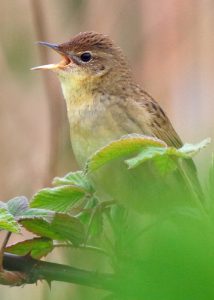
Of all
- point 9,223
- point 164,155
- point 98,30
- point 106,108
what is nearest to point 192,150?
point 164,155

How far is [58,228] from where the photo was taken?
1.24 meters

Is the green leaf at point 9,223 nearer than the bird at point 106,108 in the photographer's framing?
Yes

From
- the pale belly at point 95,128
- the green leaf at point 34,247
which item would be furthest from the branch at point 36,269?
the pale belly at point 95,128

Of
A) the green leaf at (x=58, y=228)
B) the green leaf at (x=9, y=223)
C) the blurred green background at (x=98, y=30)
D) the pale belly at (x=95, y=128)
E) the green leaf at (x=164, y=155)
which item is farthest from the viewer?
the blurred green background at (x=98, y=30)

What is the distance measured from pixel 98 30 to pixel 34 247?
4.83 metres

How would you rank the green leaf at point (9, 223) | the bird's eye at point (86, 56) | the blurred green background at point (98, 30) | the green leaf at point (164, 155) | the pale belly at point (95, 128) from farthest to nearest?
the blurred green background at point (98, 30)
the bird's eye at point (86, 56)
the pale belly at point (95, 128)
the green leaf at point (9, 223)
the green leaf at point (164, 155)

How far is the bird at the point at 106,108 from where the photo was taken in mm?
2436

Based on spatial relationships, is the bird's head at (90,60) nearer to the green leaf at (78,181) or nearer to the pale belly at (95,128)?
the pale belly at (95,128)

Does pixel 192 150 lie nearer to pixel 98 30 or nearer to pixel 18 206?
pixel 18 206

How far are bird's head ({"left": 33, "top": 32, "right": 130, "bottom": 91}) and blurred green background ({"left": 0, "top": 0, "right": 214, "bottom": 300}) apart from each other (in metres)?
1.34

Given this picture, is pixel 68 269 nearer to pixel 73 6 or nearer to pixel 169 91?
pixel 73 6

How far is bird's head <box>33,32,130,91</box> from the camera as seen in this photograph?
3428mm

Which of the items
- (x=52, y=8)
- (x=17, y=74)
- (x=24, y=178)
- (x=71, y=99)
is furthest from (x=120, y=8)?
(x=71, y=99)

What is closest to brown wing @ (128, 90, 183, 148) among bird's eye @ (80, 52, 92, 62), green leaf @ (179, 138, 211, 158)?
bird's eye @ (80, 52, 92, 62)
